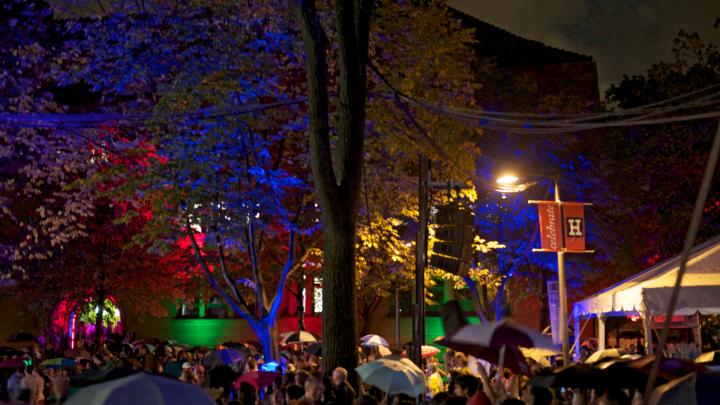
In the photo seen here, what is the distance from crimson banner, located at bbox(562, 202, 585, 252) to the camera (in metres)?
19.8

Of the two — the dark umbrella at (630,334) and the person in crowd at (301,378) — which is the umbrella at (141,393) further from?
the dark umbrella at (630,334)

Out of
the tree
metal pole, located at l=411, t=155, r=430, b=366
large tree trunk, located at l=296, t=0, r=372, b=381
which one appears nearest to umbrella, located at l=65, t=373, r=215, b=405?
large tree trunk, located at l=296, t=0, r=372, b=381

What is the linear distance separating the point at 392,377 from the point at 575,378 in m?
2.98

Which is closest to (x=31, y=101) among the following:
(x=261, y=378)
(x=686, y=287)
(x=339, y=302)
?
(x=261, y=378)

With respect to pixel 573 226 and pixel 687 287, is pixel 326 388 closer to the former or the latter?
pixel 687 287

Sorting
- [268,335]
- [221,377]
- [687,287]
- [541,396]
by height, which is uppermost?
[687,287]

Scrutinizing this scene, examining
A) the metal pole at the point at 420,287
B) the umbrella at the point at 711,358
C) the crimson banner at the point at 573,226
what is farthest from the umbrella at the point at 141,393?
the crimson banner at the point at 573,226

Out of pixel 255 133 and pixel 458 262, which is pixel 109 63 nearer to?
pixel 255 133

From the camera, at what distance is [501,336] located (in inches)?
315

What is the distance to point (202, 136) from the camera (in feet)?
68.9

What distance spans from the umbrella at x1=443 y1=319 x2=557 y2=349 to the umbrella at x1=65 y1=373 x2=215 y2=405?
332 centimetres

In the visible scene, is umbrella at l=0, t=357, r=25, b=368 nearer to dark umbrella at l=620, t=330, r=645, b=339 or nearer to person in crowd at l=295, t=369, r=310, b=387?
person in crowd at l=295, t=369, r=310, b=387

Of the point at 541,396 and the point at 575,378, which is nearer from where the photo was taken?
the point at 541,396

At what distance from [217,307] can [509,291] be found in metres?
17.9
